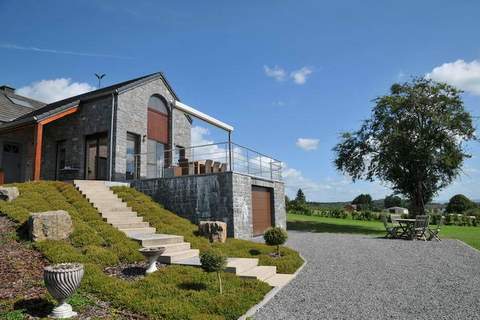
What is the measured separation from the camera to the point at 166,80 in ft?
60.5

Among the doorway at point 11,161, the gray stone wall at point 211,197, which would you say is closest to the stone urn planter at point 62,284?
the gray stone wall at point 211,197

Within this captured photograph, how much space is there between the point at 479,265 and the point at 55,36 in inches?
557

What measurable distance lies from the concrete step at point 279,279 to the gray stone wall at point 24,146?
14728 mm

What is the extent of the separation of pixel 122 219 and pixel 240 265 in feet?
16.4

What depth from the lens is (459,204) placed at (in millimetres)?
41938

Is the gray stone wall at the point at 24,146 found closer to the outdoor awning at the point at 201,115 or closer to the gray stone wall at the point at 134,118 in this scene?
the gray stone wall at the point at 134,118

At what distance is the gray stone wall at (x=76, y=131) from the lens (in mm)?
15391

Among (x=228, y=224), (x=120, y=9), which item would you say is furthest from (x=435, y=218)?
(x=120, y=9)

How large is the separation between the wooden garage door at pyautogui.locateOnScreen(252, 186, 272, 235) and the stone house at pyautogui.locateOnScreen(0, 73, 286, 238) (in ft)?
0.15

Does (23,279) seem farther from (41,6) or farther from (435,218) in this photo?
(435,218)

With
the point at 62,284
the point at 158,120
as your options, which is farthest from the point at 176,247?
the point at 158,120

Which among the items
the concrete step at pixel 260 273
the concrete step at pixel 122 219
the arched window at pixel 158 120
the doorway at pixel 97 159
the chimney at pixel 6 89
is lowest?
the concrete step at pixel 260 273

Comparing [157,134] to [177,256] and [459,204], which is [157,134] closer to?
[177,256]

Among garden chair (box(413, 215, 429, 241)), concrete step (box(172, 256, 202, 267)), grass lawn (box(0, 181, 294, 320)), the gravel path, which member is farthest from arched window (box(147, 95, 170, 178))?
garden chair (box(413, 215, 429, 241))
